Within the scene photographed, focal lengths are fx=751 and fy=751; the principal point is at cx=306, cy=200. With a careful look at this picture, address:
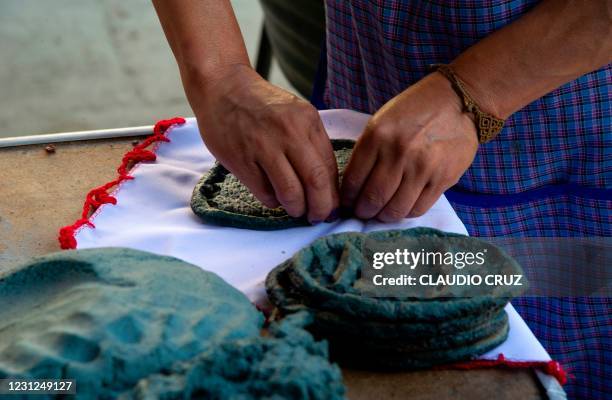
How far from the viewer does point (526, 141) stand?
0.95 metres

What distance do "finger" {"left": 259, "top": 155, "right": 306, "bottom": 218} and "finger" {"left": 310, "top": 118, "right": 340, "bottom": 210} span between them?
4cm

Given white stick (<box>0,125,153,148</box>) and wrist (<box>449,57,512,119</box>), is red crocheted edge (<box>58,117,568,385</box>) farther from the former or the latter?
wrist (<box>449,57,512,119</box>)

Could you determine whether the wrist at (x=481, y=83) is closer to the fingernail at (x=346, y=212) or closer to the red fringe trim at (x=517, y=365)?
the fingernail at (x=346, y=212)

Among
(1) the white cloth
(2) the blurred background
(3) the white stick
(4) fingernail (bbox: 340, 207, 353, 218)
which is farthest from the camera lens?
(2) the blurred background

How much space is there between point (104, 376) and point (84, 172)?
53 centimetres

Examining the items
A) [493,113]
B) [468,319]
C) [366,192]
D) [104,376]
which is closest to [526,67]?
[493,113]

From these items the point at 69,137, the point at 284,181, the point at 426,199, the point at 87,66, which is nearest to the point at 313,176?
the point at 284,181

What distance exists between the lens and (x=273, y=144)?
800 mm

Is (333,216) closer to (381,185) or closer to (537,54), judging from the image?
(381,185)

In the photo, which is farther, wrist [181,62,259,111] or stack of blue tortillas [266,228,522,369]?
wrist [181,62,259,111]

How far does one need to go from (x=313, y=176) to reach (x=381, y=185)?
0.07 metres

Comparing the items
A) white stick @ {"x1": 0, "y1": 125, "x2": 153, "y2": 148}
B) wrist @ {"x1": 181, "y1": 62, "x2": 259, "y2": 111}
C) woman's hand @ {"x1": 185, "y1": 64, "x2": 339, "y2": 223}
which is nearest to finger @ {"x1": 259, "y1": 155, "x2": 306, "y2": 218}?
woman's hand @ {"x1": 185, "y1": 64, "x2": 339, "y2": 223}

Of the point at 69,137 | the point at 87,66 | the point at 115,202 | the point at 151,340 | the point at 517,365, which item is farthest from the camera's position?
the point at 87,66

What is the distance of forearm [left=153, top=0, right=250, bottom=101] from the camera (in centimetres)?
88
